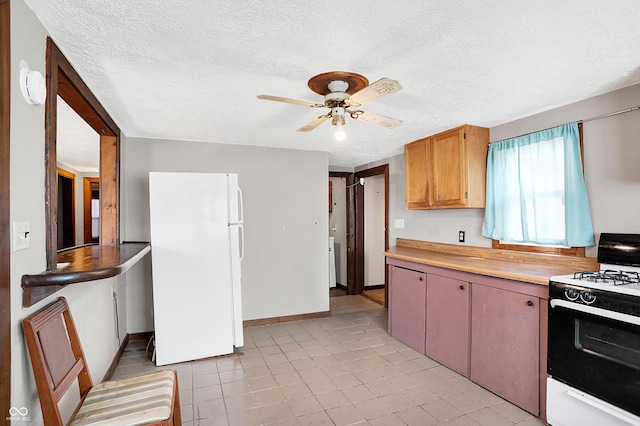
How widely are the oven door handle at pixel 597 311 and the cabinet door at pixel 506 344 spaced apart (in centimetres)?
18

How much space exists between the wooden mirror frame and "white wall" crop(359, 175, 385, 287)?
363 centimetres

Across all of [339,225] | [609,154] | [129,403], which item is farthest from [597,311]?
[339,225]

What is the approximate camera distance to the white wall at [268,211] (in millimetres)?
3701

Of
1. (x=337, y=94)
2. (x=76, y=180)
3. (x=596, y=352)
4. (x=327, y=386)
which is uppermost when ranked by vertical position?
(x=337, y=94)

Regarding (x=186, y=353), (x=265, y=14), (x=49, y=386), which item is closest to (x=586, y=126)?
(x=265, y=14)

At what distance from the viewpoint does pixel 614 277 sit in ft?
6.55

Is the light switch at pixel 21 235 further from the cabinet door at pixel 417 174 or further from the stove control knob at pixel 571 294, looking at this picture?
the cabinet door at pixel 417 174

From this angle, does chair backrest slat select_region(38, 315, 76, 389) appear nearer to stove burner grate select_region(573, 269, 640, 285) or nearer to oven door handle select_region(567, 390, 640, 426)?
oven door handle select_region(567, 390, 640, 426)

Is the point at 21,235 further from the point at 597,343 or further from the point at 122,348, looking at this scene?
the point at 597,343

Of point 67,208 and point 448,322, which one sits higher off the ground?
point 67,208

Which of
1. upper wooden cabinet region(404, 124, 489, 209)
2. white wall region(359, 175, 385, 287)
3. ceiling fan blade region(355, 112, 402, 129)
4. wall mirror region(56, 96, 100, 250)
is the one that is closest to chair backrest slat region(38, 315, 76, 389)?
ceiling fan blade region(355, 112, 402, 129)

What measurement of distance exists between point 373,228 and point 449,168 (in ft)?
8.37

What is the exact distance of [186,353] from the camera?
3088mm

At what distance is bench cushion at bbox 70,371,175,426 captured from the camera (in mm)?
1434
